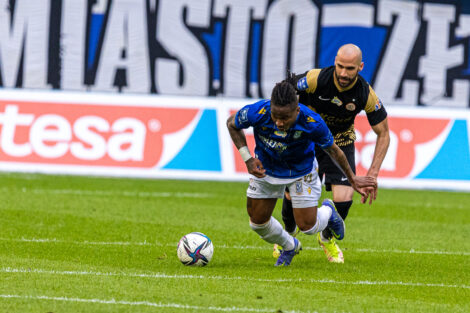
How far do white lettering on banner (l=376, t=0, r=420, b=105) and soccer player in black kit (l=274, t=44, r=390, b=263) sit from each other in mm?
11771

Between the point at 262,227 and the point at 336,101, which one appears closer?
the point at 262,227

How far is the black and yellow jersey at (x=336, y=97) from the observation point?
912 centimetres

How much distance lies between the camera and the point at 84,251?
9453mm

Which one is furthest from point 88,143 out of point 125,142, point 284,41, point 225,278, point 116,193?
point 225,278

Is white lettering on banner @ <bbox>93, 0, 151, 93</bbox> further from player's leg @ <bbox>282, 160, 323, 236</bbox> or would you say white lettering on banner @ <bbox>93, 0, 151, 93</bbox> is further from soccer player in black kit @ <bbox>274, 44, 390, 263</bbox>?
soccer player in black kit @ <bbox>274, 44, 390, 263</bbox>

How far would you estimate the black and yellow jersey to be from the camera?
9117 mm

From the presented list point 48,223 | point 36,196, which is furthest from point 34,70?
point 48,223

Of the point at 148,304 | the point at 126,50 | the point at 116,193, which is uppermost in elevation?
the point at 148,304

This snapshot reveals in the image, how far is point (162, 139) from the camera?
17.5 meters

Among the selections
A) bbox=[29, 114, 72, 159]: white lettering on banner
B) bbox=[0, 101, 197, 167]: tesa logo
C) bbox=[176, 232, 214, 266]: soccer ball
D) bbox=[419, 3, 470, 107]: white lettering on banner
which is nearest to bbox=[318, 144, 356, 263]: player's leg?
bbox=[176, 232, 214, 266]: soccer ball

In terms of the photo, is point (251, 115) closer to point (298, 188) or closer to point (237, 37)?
point (298, 188)

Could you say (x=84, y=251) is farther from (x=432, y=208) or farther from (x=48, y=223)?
(x=432, y=208)

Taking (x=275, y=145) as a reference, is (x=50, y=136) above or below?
below

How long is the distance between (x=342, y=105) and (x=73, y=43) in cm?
1226
